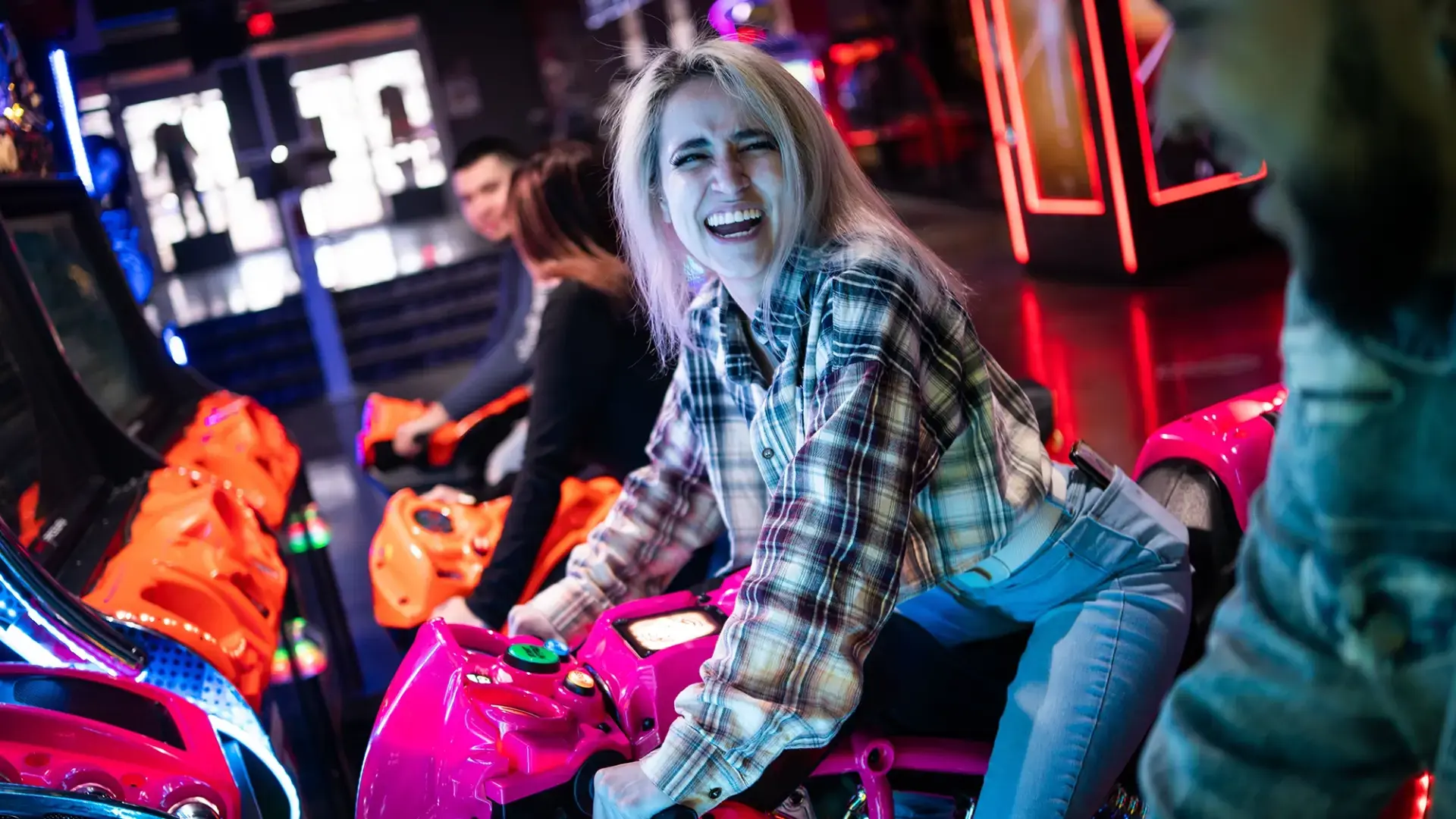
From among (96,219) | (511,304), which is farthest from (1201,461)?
(511,304)

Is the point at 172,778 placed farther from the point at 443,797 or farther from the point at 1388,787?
the point at 1388,787

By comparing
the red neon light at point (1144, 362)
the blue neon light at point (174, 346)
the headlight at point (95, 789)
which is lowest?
the red neon light at point (1144, 362)

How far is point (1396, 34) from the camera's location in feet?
2.06

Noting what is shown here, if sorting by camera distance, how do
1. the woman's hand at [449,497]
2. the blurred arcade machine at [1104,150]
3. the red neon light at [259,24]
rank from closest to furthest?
1. the woman's hand at [449,497]
2. the blurred arcade machine at [1104,150]
3. the red neon light at [259,24]

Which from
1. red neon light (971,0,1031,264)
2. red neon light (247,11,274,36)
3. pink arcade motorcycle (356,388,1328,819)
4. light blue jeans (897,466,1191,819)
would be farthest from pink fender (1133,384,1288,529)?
red neon light (247,11,274,36)

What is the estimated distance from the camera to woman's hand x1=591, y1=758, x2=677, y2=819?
1.30 metres

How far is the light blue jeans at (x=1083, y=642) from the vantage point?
154 centimetres

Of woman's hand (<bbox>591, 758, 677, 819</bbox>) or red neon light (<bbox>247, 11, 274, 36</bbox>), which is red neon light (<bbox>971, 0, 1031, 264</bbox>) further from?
woman's hand (<bbox>591, 758, 677, 819</bbox>)

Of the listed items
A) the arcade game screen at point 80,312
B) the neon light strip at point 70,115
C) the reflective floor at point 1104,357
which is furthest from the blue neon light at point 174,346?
the reflective floor at point 1104,357

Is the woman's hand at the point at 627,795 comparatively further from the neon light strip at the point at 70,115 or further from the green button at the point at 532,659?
the neon light strip at the point at 70,115

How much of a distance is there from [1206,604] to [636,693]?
927 mm

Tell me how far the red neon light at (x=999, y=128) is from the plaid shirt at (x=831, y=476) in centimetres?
→ 683

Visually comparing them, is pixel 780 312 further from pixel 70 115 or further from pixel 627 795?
pixel 70 115

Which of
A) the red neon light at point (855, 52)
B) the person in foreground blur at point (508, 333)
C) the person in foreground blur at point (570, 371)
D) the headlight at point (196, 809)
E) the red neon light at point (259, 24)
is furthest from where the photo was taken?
the red neon light at point (855, 52)
